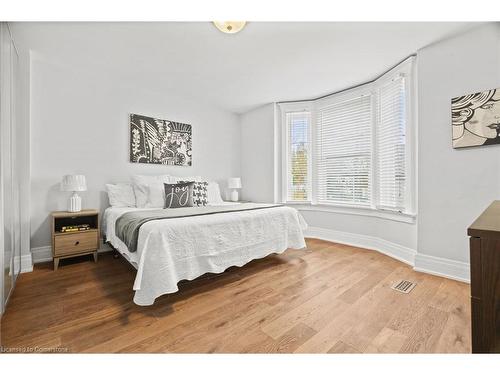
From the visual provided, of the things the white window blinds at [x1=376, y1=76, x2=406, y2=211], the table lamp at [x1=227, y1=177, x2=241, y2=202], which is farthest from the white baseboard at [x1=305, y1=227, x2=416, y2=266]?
the table lamp at [x1=227, y1=177, x2=241, y2=202]

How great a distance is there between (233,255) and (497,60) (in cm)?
304

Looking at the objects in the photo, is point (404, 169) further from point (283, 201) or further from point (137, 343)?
point (137, 343)

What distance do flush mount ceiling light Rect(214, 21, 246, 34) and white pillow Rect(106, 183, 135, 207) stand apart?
234 cm

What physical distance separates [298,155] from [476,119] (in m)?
2.40

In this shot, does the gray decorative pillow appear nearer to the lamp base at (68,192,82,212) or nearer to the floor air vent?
the lamp base at (68,192,82,212)

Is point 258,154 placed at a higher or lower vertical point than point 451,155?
higher

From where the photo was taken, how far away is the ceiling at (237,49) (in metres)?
2.06

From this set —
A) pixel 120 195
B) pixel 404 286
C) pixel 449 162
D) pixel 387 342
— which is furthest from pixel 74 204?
pixel 449 162

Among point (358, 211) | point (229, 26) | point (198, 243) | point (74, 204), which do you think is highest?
point (229, 26)

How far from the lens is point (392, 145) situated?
292 cm

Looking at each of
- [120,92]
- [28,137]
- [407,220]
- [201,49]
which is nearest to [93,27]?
[201,49]

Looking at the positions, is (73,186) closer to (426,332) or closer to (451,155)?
(426,332)
